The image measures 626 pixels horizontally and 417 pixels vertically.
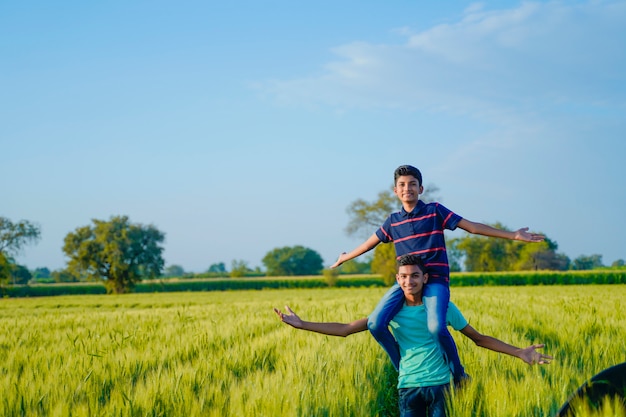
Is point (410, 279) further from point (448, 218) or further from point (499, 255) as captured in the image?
point (499, 255)

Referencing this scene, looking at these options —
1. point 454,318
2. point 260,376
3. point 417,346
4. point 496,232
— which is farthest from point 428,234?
point 260,376

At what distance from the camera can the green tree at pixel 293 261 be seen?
129 m

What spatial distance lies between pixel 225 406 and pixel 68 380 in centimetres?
157

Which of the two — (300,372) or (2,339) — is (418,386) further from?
(2,339)

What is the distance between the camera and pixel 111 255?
191 feet

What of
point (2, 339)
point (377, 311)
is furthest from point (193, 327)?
point (377, 311)

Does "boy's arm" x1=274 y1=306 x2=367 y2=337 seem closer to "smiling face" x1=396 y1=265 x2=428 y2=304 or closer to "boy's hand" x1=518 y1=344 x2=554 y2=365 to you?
"smiling face" x1=396 y1=265 x2=428 y2=304

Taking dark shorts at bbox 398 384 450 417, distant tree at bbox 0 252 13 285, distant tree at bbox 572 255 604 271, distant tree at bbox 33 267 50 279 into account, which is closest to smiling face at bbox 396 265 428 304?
dark shorts at bbox 398 384 450 417

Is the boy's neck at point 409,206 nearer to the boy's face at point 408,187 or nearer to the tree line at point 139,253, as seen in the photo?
the boy's face at point 408,187

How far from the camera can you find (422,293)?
3973mm

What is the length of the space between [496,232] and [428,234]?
531 millimetres

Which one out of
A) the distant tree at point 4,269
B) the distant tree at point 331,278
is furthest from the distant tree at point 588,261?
the distant tree at point 4,269

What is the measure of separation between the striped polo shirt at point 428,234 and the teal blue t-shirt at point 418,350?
13.8 inches

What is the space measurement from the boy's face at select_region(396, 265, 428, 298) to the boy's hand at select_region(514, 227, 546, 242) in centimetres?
80
